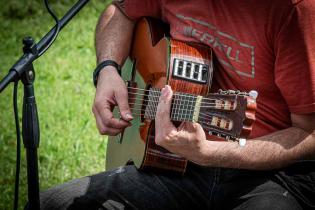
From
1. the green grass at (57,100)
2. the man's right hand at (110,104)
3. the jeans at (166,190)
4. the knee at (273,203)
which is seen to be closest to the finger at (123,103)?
the man's right hand at (110,104)

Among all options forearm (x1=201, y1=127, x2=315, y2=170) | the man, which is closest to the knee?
the man

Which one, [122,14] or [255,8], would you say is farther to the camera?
[122,14]

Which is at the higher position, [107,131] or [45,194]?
[107,131]

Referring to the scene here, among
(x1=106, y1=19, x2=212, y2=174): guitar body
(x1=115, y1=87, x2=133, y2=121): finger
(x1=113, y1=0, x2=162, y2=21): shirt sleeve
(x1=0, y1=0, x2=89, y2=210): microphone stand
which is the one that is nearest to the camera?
(x1=0, y1=0, x2=89, y2=210): microphone stand

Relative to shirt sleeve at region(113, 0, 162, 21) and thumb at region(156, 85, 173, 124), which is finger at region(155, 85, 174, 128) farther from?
shirt sleeve at region(113, 0, 162, 21)

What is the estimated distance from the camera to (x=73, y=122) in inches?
180

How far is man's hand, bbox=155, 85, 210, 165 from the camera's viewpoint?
196 cm

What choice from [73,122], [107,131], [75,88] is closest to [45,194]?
[107,131]

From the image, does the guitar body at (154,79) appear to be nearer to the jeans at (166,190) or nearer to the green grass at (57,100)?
the jeans at (166,190)

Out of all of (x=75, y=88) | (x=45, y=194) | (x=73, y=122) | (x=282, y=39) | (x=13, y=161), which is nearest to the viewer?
(x=282, y=39)

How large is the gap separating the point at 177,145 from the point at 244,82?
0.38m

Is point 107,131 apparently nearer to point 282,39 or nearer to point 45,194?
point 45,194

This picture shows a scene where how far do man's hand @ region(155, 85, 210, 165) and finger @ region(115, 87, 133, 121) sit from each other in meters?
0.35

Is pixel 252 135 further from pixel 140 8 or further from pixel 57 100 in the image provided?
pixel 57 100
